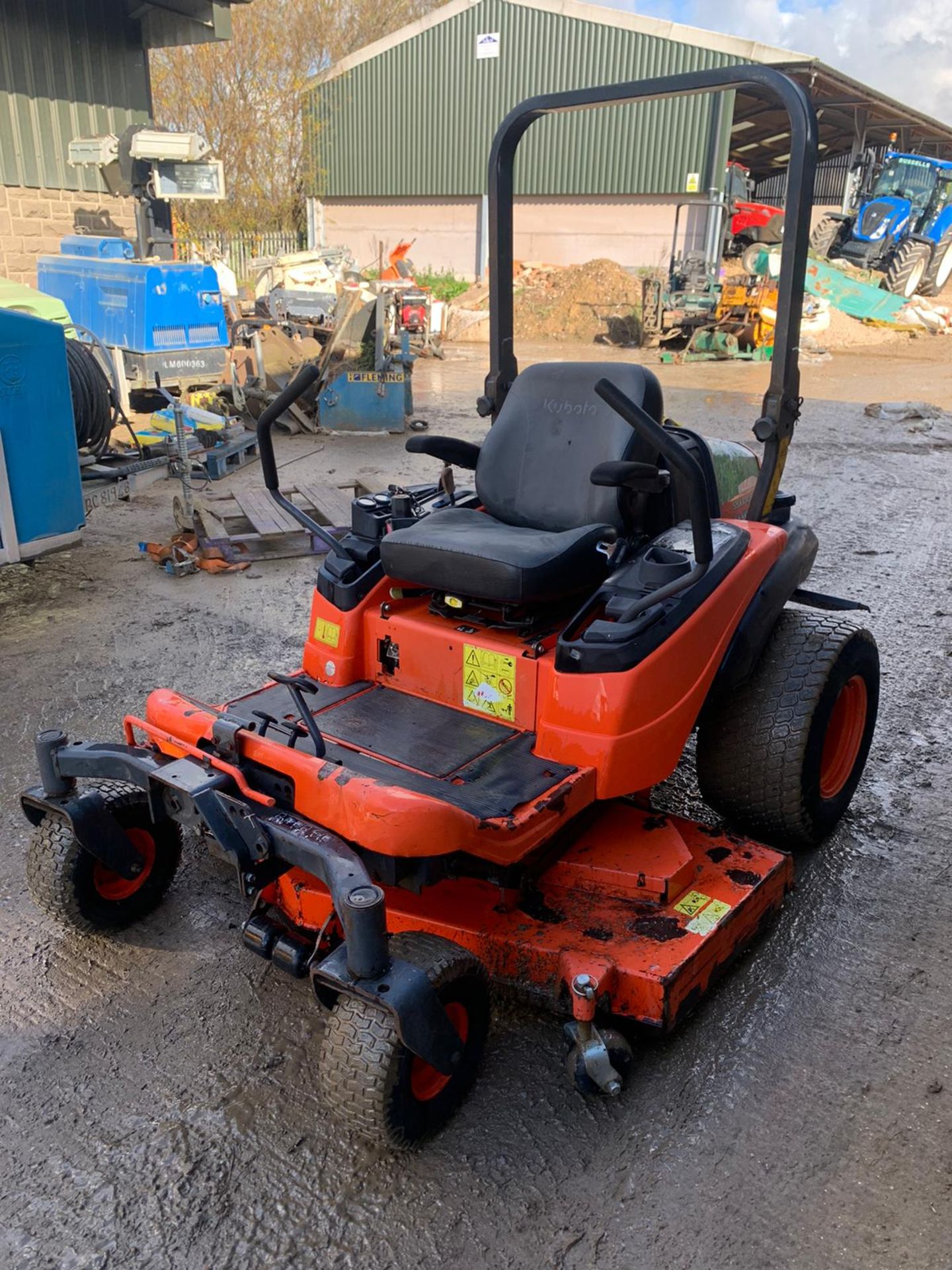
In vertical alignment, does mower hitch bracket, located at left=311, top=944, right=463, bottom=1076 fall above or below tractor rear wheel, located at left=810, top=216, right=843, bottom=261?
below

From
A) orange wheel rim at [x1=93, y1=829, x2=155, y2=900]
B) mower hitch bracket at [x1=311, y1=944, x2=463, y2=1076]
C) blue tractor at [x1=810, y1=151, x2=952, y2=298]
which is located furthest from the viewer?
blue tractor at [x1=810, y1=151, x2=952, y2=298]

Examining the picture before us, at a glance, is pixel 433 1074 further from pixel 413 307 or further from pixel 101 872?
pixel 413 307

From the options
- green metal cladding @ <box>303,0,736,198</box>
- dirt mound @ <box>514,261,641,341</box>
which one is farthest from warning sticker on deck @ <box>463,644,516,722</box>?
green metal cladding @ <box>303,0,736,198</box>

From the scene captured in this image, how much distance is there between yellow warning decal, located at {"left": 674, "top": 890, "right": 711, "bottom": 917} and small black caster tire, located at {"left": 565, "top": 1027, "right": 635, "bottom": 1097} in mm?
349

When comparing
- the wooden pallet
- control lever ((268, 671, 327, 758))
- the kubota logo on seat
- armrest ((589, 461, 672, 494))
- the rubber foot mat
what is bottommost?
the wooden pallet

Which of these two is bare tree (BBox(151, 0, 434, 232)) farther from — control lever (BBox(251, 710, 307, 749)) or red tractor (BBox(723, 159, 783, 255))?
control lever (BBox(251, 710, 307, 749))

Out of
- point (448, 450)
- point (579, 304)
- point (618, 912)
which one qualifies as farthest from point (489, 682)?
point (579, 304)

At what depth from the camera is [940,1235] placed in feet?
6.07

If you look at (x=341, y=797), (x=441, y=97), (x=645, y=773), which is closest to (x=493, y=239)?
(x=645, y=773)

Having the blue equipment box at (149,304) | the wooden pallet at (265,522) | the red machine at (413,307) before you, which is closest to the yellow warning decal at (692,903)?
the wooden pallet at (265,522)

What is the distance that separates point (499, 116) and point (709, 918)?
869 inches

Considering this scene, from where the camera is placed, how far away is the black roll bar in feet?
8.38

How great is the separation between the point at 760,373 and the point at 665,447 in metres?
11.9

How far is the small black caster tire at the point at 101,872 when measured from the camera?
2.49 metres
